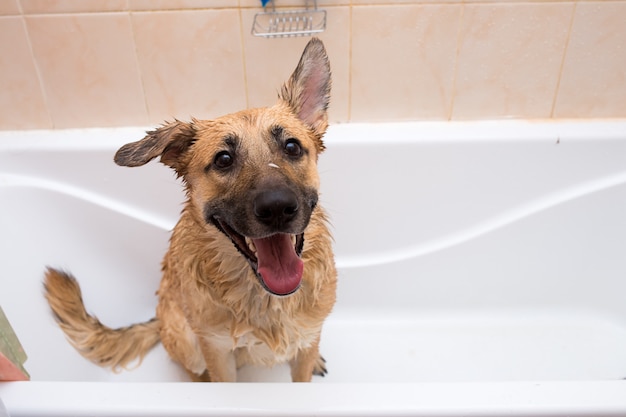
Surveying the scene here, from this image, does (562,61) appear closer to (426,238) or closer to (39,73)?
(426,238)

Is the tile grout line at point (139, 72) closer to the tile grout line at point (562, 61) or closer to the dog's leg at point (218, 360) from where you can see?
the dog's leg at point (218, 360)

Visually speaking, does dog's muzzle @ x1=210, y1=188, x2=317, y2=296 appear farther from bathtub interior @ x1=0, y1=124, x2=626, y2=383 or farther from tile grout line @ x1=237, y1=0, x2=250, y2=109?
tile grout line @ x1=237, y1=0, x2=250, y2=109

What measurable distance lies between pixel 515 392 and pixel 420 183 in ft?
2.91

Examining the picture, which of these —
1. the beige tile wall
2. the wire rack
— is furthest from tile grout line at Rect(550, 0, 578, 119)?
the wire rack

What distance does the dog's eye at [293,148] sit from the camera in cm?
97

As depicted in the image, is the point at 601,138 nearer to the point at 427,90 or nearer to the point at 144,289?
the point at 427,90

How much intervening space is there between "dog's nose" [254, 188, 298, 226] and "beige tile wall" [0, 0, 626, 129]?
0.80m

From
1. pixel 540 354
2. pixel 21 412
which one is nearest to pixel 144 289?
pixel 21 412

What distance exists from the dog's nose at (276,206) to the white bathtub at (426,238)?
71cm

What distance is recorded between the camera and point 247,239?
0.95 metres

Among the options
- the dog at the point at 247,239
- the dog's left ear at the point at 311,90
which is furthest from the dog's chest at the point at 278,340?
the dog's left ear at the point at 311,90

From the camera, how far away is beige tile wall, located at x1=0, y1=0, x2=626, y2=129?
1.43 metres

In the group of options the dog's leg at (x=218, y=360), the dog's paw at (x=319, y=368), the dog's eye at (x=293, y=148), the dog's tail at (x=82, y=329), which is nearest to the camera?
the dog's eye at (x=293, y=148)

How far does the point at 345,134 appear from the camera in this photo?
1.53 m
